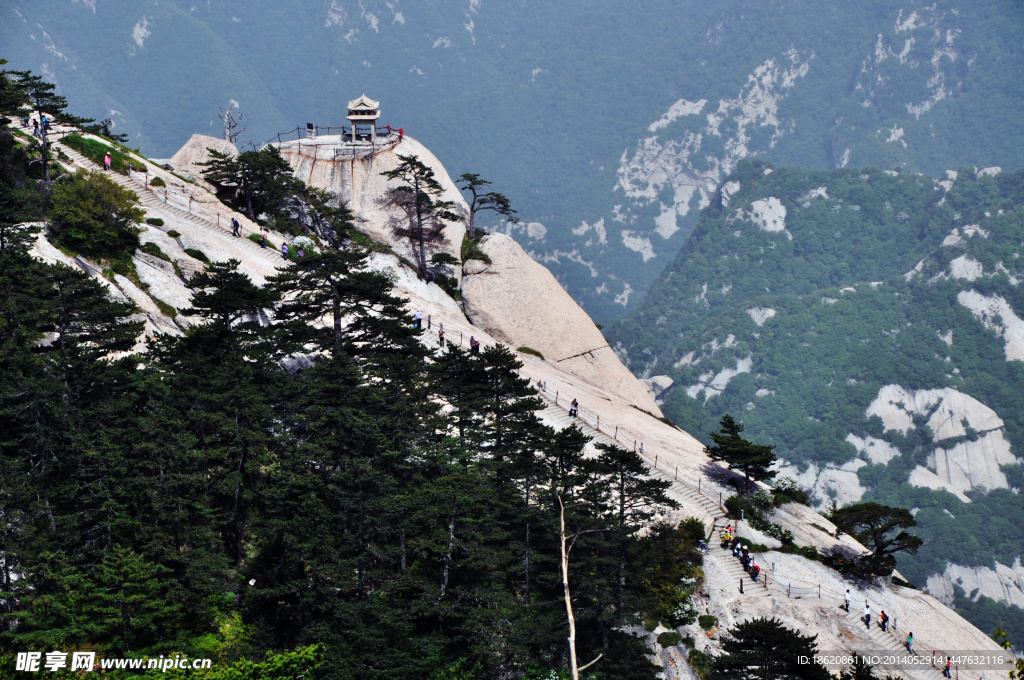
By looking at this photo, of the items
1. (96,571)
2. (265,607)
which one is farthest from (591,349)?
(96,571)

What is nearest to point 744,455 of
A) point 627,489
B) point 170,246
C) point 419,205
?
point 627,489

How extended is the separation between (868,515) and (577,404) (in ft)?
74.2

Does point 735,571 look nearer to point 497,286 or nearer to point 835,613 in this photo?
point 835,613

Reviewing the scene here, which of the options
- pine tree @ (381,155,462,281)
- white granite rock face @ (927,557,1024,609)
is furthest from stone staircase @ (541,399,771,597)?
white granite rock face @ (927,557,1024,609)

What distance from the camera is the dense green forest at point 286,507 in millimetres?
30250

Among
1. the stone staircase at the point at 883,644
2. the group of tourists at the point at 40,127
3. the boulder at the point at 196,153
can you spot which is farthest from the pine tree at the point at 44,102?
the stone staircase at the point at 883,644

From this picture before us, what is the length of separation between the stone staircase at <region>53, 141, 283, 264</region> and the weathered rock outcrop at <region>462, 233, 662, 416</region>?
22302 millimetres

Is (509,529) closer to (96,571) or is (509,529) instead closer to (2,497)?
(96,571)

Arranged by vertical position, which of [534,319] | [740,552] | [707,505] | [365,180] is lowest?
[740,552]

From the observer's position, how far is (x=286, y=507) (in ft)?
116

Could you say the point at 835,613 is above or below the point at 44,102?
below

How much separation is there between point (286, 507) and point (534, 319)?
160ft

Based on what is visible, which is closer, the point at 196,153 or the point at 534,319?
the point at 534,319

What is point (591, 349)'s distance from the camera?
82.3 m
